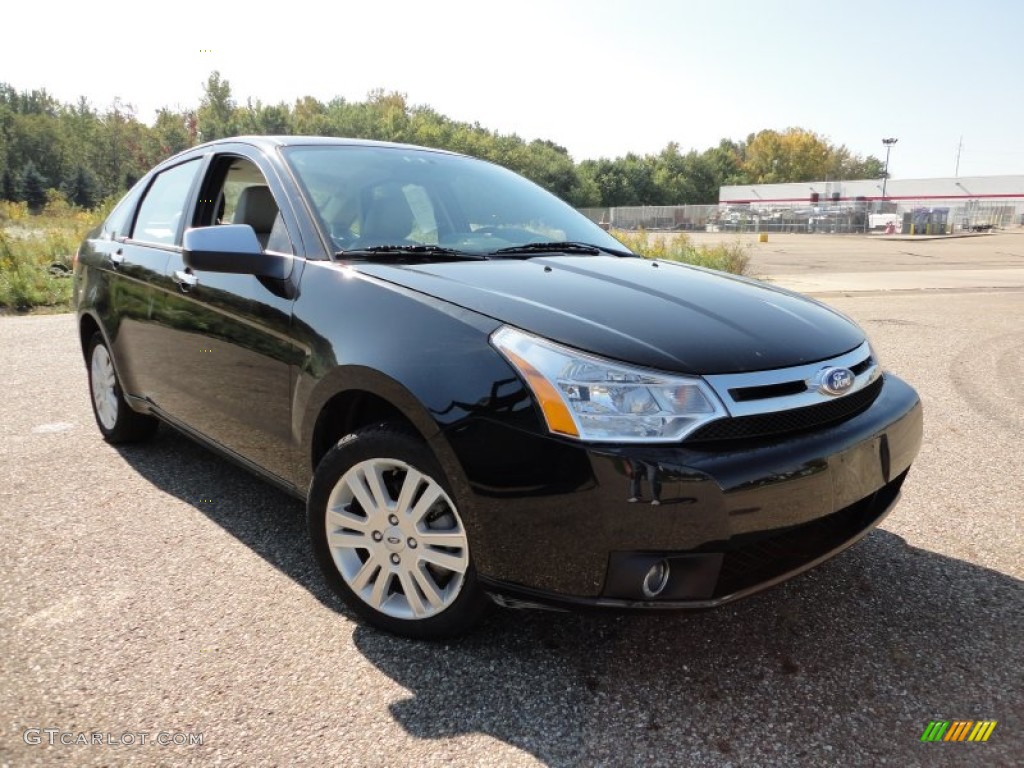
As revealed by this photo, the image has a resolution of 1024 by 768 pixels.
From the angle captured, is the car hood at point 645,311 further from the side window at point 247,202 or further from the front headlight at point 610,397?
the side window at point 247,202

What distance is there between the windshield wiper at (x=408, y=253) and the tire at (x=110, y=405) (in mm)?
2082

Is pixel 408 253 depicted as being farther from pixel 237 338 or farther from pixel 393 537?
pixel 393 537

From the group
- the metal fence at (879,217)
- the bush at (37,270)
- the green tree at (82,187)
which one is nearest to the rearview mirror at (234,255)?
the bush at (37,270)

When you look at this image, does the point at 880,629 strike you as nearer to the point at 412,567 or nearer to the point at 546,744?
the point at 546,744

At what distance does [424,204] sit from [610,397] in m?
1.55

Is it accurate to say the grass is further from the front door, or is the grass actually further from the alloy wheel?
the alloy wheel

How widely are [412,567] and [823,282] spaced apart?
45.7 feet

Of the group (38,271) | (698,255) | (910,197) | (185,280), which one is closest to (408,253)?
(185,280)

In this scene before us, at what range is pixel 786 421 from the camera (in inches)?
75.2

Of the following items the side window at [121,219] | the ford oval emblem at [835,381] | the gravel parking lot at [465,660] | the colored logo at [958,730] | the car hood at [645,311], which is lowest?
the colored logo at [958,730]

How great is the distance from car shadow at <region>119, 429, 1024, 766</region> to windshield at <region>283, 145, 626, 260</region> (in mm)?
1310

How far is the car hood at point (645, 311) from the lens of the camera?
188 cm

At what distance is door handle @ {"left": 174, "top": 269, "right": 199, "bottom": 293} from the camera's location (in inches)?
115

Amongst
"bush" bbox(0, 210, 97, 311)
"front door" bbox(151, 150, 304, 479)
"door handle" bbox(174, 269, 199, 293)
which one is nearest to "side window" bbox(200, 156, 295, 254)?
"front door" bbox(151, 150, 304, 479)
